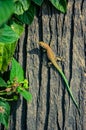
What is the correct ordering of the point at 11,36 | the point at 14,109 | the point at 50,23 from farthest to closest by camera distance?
the point at 14,109
the point at 50,23
the point at 11,36

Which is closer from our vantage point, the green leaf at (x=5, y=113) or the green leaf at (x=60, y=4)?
the green leaf at (x=60, y=4)

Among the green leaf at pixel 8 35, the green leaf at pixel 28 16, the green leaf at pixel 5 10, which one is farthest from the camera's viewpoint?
the green leaf at pixel 28 16

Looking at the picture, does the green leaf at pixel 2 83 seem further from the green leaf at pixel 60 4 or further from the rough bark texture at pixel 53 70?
the green leaf at pixel 60 4

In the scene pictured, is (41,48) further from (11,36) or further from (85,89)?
(85,89)

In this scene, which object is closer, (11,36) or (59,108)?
(11,36)

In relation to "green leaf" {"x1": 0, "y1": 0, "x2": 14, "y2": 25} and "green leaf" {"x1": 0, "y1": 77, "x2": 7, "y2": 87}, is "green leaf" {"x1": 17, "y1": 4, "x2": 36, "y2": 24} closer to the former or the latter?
"green leaf" {"x1": 0, "y1": 77, "x2": 7, "y2": 87}

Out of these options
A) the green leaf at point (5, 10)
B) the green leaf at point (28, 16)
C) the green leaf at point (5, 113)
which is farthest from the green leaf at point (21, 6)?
the green leaf at point (5, 10)

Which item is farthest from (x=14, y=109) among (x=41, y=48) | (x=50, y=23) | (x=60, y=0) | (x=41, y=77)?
(x=60, y=0)

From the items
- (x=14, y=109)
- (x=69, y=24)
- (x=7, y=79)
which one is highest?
(x=69, y=24)
